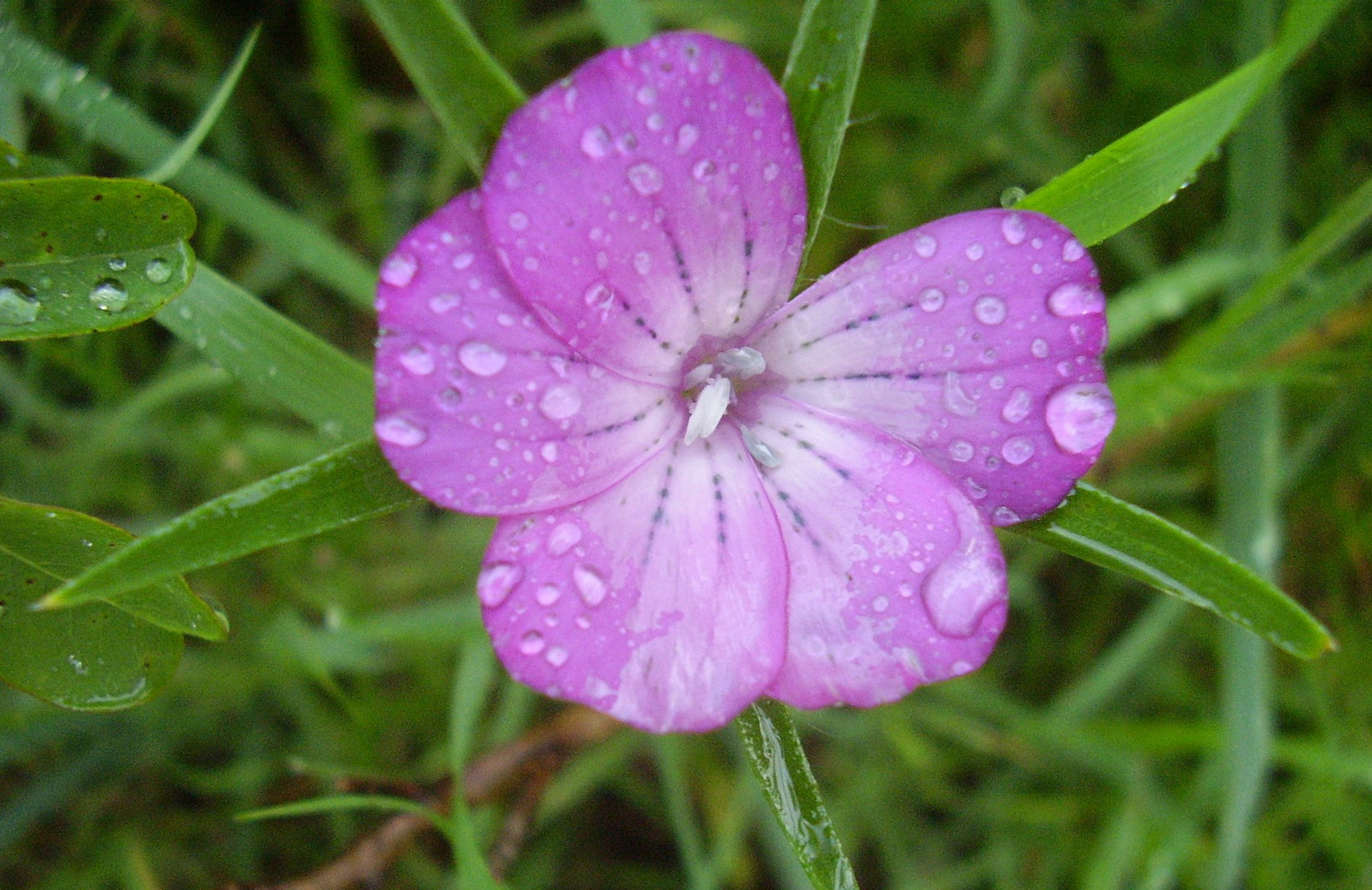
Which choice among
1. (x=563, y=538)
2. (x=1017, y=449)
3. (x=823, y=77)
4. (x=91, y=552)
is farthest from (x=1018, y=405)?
(x=91, y=552)

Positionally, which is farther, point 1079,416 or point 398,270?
point 1079,416

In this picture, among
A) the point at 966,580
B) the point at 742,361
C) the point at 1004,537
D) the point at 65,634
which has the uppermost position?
the point at 742,361

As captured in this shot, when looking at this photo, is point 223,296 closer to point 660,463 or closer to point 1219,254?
point 660,463

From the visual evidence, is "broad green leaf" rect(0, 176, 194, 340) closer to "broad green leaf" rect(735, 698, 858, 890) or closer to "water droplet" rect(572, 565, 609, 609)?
"water droplet" rect(572, 565, 609, 609)

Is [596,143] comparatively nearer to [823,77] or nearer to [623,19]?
[823,77]

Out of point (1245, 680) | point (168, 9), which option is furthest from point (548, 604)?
point (168, 9)

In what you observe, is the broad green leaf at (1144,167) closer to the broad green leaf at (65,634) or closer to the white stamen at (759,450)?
the white stamen at (759,450)

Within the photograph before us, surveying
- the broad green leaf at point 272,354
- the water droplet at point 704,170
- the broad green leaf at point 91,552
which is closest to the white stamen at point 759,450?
the water droplet at point 704,170
